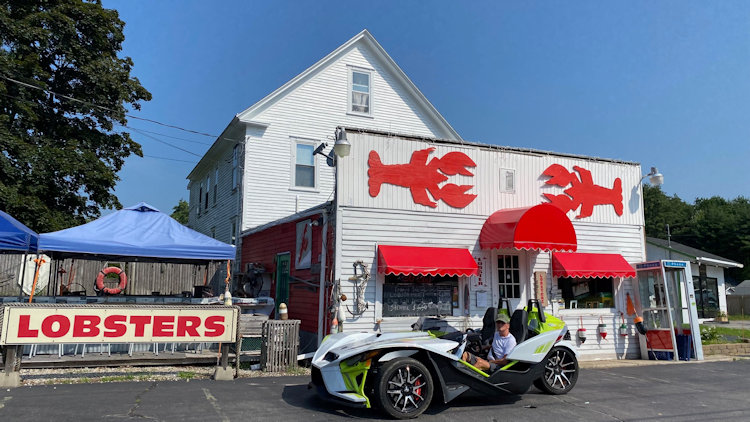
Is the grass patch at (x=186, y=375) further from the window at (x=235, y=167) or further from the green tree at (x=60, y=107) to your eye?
the green tree at (x=60, y=107)

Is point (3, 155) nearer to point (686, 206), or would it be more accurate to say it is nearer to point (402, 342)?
point (402, 342)

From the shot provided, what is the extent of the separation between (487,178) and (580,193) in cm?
271

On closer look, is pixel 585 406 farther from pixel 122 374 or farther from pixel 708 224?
pixel 708 224

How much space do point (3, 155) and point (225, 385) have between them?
15678 mm

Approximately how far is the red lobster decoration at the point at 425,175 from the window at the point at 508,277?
165 centimetres

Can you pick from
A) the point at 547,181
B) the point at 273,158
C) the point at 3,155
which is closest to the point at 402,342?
the point at 547,181

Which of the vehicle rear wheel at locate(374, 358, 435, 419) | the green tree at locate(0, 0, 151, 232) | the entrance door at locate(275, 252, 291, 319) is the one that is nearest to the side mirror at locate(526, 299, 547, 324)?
the vehicle rear wheel at locate(374, 358, 435, 419)

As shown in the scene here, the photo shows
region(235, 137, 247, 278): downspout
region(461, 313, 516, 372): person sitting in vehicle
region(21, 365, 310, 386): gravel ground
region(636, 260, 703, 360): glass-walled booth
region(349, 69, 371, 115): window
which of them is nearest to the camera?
region(461, 313, 516, 372): person sitting in vehicle

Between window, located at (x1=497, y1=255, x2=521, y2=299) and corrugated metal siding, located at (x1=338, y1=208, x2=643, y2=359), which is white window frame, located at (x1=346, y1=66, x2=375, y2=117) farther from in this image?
window, located at (x1=497, y1=255, x2=521, y2=299)

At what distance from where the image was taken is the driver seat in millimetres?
7633

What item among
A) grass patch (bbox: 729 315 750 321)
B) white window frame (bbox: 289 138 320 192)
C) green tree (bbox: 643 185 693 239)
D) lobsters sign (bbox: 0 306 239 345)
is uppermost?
green tree (bbox: 643 185 693 239)

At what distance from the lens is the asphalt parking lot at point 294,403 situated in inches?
243

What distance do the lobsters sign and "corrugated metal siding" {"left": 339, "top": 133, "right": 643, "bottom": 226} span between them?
3503 mm

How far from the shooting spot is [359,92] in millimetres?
19281
